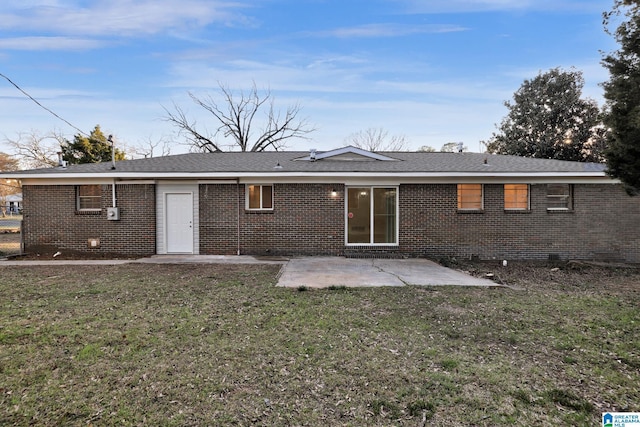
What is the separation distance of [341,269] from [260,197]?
3.82m

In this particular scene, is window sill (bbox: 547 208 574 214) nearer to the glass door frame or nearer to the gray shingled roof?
the gray shingled roof

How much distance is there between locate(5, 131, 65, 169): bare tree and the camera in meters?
28.8

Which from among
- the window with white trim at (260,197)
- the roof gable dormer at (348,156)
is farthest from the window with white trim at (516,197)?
the window with white trim at (260,197)

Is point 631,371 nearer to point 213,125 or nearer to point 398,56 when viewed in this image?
point 398,56

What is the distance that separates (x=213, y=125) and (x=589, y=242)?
27.7 meters

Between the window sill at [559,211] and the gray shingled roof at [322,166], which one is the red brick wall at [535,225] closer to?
the window sill at [559,211]

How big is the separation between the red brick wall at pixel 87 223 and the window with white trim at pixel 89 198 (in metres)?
0.16

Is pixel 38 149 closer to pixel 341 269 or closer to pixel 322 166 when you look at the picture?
pixel 322 166

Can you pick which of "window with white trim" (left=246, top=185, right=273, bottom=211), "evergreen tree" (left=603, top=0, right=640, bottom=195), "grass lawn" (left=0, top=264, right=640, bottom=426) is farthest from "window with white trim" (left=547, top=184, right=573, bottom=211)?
"window with white trim" (left=246, top=185, right=273, bottom=211)

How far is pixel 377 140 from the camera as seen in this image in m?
33.0

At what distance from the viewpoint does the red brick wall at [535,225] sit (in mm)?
9945

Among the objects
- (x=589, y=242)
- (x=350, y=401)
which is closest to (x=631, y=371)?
(x=350, y=401)

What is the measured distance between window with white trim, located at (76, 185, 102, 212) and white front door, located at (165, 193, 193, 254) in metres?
2.24

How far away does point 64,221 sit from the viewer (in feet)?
33.0
